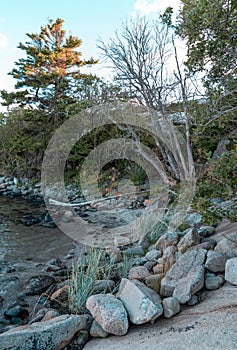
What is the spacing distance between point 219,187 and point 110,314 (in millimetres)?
1246

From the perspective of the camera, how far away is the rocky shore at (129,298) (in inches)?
62.6

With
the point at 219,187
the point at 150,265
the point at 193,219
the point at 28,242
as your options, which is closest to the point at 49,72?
the point at 28,242

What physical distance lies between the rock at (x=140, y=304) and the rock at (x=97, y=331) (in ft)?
0.66

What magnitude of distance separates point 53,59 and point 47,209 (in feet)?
18.3

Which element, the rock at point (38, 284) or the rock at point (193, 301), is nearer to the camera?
the rock at point (193, 301)

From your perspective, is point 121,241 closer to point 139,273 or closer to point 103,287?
point 139,273

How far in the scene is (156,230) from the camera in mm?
3703

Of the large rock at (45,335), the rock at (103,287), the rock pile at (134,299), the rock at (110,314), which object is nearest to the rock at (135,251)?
the rock pile at (134,299)

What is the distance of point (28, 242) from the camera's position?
14.0 ft

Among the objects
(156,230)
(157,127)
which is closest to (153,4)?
(157,127)

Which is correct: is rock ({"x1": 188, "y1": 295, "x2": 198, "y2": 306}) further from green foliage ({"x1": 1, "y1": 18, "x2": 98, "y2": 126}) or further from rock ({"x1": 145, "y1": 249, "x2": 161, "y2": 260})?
green foliage ({"x1": 1, "y1": 18, "x2": 98, "y2": 126})

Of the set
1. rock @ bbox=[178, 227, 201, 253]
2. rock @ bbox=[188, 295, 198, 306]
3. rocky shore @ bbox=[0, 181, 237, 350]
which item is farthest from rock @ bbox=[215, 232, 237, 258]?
rock @ bbox=[188, 295, 198, 306]

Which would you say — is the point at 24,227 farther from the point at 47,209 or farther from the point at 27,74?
the point at 27,74

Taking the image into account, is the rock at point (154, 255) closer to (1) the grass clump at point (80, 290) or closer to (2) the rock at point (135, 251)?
(2) the rock at point (135, 251)
